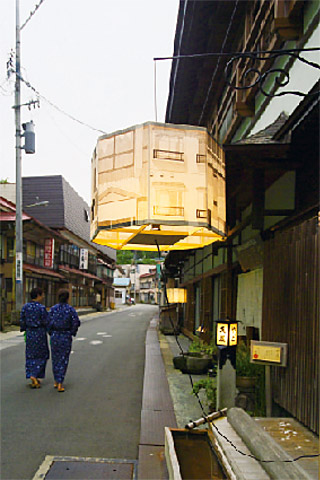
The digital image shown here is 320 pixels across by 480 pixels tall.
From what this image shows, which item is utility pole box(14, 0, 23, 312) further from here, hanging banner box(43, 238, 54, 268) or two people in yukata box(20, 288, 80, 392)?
two people in yukata box(20, 288, 80, 392)

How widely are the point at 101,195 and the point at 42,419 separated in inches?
161

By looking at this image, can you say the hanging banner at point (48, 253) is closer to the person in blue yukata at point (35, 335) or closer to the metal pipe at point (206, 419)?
the person in blue yukata at point (35, 335)

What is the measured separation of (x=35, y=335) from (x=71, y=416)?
7.47ft

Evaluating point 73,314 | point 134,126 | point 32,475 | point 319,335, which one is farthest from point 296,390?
point 73,314

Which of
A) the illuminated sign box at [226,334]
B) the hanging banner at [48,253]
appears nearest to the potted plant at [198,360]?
the illuminated sign box at [226,334]

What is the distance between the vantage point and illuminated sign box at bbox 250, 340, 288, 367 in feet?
15.4

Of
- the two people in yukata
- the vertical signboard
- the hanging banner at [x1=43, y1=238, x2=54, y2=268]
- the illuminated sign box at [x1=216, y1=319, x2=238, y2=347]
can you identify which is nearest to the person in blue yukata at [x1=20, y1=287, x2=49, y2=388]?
the two people in yukata

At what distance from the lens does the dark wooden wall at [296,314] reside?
4020 millimetres

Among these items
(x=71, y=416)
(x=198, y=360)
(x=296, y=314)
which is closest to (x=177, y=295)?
(x=198, y=360)

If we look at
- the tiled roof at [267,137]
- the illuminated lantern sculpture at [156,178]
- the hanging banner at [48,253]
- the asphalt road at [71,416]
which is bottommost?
the asphalt road at [71,416]

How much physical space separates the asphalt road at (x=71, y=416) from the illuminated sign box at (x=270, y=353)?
6.04 ft

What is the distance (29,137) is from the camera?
21844 mm

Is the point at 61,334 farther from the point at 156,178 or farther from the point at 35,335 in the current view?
the point at 156,178

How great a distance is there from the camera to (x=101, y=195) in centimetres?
357
